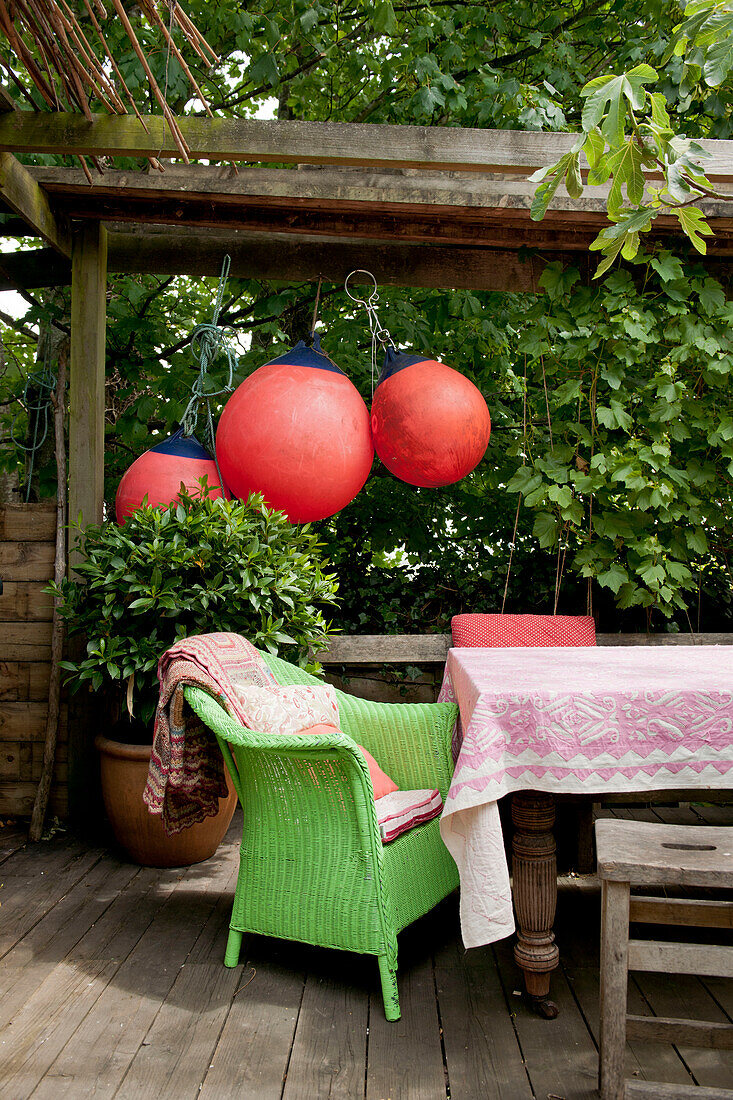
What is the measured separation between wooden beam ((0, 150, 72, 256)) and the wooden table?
2.17m

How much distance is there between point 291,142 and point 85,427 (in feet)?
4.51

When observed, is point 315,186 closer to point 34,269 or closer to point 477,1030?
point 34,269

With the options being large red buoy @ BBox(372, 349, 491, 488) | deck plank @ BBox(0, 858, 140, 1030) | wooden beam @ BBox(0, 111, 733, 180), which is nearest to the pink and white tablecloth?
deck plank @ BBox(0, 858, 140, 1030)

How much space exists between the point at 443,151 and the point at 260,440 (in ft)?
3.66

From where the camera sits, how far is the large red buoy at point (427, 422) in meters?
3.01

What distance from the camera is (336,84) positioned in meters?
5.37

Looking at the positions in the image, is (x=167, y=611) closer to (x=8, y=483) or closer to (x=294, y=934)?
(x=294, y=934)

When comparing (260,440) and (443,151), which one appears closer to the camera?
(443,151)

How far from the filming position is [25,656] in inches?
133

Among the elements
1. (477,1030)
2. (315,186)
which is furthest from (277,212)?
(477,1030)

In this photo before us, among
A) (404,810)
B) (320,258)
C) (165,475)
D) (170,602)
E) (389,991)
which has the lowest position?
(389,991)

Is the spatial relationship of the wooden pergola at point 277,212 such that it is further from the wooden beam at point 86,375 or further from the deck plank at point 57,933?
the deck plank at point 57,933

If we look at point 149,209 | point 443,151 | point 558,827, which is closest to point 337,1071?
point 558,827

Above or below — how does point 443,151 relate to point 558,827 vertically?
above
